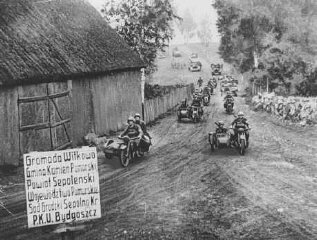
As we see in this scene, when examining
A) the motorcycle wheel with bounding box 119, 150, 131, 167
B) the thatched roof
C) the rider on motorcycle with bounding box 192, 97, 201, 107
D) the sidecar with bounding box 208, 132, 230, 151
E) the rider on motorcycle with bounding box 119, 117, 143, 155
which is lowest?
the motorcycle wheel with bounding box 119, 150, 131, 167

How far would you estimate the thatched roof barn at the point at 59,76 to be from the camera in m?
15.1

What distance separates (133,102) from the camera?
24.0 metres

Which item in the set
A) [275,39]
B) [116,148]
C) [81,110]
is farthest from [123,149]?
[275,39]

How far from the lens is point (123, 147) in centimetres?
1435

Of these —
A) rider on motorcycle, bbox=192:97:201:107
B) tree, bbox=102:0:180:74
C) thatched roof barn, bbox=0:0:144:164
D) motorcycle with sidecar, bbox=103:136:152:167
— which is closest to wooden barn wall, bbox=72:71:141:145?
thatched roof barn, bbox=0:0:144:164

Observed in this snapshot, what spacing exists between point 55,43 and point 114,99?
480 cm

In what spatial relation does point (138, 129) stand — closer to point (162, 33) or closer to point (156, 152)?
point (156, 152)

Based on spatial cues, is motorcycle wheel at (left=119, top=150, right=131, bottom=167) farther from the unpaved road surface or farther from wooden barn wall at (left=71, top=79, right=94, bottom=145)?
wooden barn wall at (left=71, top=79, right=94, bottom=145)

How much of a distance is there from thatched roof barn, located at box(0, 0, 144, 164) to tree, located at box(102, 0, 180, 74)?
27.4ft

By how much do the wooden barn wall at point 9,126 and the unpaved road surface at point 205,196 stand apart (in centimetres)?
211

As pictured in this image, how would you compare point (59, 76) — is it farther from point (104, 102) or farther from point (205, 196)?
point (205, 196)

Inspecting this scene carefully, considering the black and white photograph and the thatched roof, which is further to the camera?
the thatched roof

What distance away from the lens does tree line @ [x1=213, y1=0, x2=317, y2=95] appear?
37344 millimetres

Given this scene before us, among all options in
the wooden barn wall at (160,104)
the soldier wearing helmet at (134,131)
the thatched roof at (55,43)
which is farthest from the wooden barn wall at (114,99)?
the soldier wearing helmet at (134,131)
